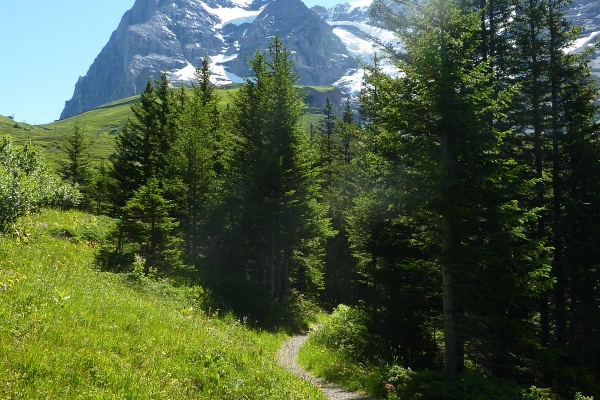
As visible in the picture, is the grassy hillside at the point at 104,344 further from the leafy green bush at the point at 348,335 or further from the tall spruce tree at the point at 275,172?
the tall spruce tree at the point at 275,172

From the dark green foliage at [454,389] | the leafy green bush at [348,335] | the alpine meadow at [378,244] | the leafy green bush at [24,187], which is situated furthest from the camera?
the leafy green bush at [348,335]

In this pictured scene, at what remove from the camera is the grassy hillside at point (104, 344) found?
554 centimetres

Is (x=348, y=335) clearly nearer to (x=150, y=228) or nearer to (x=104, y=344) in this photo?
(x=150, y=228)

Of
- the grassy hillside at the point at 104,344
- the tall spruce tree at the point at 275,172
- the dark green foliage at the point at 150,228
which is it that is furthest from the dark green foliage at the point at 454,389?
the tall spruce tree at the point at 275,172

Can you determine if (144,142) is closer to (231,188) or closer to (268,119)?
(231,188)

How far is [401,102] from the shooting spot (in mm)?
11203

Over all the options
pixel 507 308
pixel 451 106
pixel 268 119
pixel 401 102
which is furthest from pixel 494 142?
pixel 268 119

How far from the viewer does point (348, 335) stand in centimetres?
1493

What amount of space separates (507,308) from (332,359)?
250 inches

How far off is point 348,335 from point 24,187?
44.2 ft

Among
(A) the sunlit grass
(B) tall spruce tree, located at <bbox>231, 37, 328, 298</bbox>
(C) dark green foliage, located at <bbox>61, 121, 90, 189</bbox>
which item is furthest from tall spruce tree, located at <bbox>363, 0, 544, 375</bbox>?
(C) dark green foliage, located at <bbox>61, 121, 90, 189</bbox>

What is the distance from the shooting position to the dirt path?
10.2 m

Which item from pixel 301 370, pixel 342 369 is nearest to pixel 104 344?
pixel 301 370

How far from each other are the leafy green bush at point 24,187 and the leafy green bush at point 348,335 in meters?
12.7
